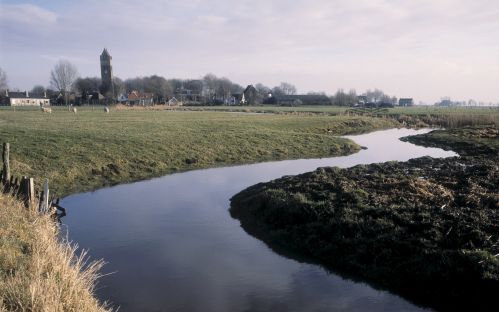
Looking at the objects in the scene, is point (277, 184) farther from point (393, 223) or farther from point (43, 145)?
point (43, 145)

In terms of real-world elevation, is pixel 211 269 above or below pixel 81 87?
below

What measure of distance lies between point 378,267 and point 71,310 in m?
8.17

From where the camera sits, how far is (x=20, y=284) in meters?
7.65

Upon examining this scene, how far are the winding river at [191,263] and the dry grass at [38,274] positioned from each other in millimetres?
1874

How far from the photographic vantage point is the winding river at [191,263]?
34.1ft

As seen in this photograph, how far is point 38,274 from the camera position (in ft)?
26.2

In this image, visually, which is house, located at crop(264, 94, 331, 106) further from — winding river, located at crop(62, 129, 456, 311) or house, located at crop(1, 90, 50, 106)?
winding river, located at crop(62, 129, 456, 311)

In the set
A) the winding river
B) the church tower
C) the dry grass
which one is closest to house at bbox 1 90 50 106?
the church tower

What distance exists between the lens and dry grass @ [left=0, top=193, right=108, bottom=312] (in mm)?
7094

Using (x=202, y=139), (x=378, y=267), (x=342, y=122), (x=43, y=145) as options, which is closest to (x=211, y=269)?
(x=378, y=267)

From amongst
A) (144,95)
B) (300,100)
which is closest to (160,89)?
(144,95)

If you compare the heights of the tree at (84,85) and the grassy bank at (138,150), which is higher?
the tree at (84,85)

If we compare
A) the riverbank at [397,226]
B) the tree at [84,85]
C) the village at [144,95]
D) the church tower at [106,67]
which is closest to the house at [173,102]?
the village at [144,95]

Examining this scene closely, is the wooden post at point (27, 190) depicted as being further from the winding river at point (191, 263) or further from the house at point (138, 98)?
the house at point (138, 98)
